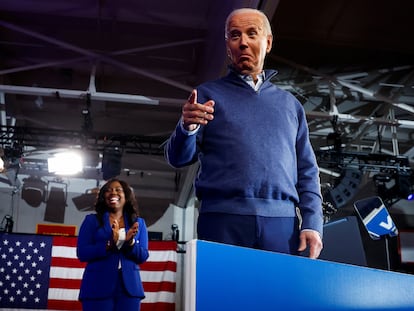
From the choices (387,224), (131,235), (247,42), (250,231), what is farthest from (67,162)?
(250,231)

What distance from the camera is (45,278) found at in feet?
17.5

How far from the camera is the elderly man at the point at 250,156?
51.4 inches

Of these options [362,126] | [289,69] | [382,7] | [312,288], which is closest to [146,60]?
[289,69]

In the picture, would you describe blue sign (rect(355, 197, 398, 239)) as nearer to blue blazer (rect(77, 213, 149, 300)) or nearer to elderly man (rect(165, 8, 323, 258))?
blue blazer (rect(77, 213, 149, 300))

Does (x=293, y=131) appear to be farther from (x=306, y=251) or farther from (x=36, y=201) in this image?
(x=36, y=201)

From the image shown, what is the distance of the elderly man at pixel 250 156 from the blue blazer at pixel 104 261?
4.73ft

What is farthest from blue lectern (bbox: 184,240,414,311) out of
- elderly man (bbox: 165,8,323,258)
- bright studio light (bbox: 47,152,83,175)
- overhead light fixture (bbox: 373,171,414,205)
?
bright studio light (bbox: 47,152,83,175)

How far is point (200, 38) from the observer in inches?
245

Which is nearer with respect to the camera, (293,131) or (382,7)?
(293,131)

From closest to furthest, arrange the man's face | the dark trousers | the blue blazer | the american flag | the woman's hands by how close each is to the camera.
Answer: the dark trousers → the man's face → the blue blazer → the woman's hands → the american flag

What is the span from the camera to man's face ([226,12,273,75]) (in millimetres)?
1454

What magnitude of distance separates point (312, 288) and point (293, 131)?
1.98 feet

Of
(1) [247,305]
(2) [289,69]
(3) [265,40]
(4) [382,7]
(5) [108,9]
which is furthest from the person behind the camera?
(2) [289,69]

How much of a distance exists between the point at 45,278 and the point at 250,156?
15.2ft
